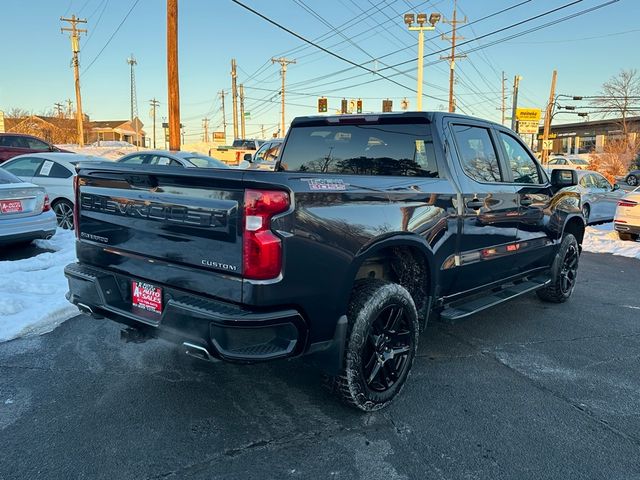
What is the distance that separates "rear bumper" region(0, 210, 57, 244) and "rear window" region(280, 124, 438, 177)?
4546mm

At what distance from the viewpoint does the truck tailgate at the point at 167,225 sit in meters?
2.77

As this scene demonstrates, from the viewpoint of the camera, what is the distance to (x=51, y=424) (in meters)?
3.18

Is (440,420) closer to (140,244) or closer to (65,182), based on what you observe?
(140,244)

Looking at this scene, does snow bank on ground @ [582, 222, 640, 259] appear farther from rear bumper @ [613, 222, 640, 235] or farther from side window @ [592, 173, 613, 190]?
side window @ [592, 173, 613, 190]

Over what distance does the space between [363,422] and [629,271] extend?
674cm

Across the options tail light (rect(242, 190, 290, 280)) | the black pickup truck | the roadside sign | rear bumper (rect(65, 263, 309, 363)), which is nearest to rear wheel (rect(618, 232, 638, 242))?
the black pickup truck

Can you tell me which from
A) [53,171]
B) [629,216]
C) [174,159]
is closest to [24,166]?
[53,171]

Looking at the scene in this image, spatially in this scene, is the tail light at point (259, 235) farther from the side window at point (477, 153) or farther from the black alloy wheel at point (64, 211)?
the black alloy wheel at point (64, 211)

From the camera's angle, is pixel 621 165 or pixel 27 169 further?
pixel 621 165

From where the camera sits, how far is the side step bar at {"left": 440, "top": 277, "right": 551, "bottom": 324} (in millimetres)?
4130

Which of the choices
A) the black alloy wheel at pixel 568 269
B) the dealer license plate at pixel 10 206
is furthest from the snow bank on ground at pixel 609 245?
the dealer license plate at pixel 10 206

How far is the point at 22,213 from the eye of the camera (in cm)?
735

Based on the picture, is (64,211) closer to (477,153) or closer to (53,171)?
(53,171)

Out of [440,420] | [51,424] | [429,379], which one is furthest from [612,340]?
[51,424]
